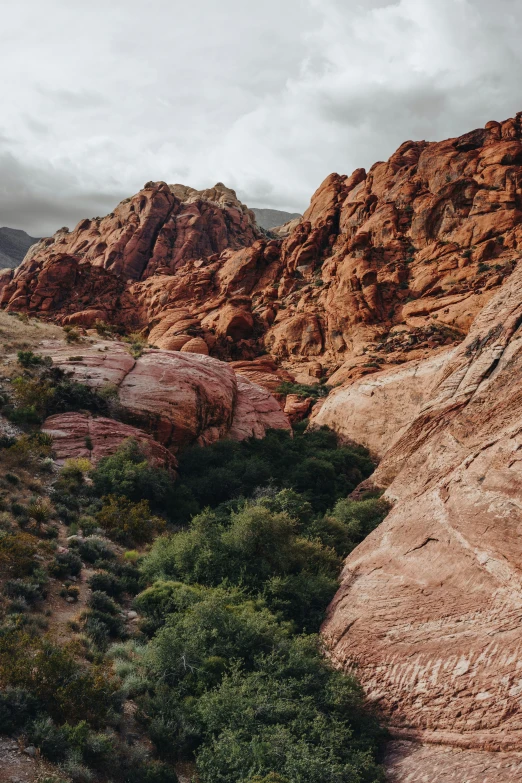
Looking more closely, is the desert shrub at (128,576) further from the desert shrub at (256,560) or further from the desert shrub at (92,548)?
the desert shrub at (92,548)

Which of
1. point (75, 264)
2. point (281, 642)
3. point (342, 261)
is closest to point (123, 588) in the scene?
point (281, 642)

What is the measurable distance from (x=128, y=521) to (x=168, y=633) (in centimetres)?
741

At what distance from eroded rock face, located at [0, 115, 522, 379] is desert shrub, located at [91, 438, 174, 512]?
24354 mm

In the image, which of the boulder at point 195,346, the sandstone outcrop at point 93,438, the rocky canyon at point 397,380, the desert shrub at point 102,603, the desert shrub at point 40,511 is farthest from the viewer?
the boulder at point 195,346

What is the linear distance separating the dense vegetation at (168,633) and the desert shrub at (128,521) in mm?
59

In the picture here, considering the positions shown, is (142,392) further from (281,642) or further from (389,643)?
(389,643)

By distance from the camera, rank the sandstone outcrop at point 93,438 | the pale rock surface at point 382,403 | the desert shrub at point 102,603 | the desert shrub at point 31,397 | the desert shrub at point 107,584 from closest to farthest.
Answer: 1. the desert shrub at point 102,603
2. the desert shrub at point 107,584
3. the sandstone outcrop at point 93,438
4. the desert shrub at point 31,397
5. the pale rock surface at point 382,403

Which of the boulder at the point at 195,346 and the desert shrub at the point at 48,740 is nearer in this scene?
the desert shrub at the point at 48,740

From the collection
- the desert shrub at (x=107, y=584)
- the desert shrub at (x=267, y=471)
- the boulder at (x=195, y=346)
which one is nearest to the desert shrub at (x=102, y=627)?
the desert shrub at (x=107, y=584)

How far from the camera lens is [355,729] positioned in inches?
406

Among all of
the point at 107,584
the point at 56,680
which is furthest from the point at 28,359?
the point at 56,680

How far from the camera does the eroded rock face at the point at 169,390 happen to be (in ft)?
85.0

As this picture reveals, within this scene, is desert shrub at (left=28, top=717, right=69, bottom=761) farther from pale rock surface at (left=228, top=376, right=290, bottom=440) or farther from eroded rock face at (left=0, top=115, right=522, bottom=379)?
eroded rock face at (left=0, top=115, right=522, bottom=379)

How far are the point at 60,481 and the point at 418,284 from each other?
136 feet
